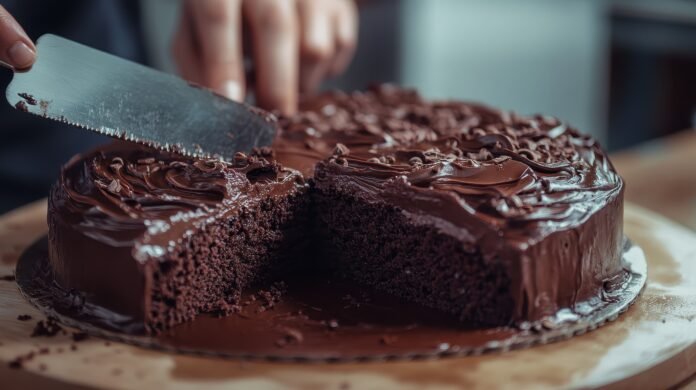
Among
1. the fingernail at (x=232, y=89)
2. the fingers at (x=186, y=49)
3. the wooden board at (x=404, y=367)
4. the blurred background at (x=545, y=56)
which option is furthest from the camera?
the blurred background at (x=545, y=56)

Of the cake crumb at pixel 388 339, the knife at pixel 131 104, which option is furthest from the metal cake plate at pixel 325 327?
the knife at pixel 131 104

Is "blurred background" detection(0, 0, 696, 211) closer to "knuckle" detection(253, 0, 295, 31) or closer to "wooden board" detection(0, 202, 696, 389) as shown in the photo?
"knuckle" detection(253, 0, 295, 31)

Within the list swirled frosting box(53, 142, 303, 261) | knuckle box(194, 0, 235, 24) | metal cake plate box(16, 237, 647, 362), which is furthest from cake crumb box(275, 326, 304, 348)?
knuckle box(194, 0, 235, 24)

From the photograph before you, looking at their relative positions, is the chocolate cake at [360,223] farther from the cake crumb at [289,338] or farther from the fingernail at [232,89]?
the fingernail at [232,89]

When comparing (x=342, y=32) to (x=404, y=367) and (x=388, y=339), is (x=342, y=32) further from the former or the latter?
(x=404, y=367)

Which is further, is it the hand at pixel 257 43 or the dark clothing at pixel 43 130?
the dark clothing at pixel 43 130

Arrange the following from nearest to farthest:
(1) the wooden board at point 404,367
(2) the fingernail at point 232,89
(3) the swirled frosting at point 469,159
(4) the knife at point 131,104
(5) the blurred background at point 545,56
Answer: (1) the wooden board at point 404,367, (3) the swirled frosting at point 469,159, (4) the knife at point 131,104, (2) the fingernail at point 232,89, (5) the blurred background at point 545,56

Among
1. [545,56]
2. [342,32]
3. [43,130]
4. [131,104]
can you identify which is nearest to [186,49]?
[43,130]
